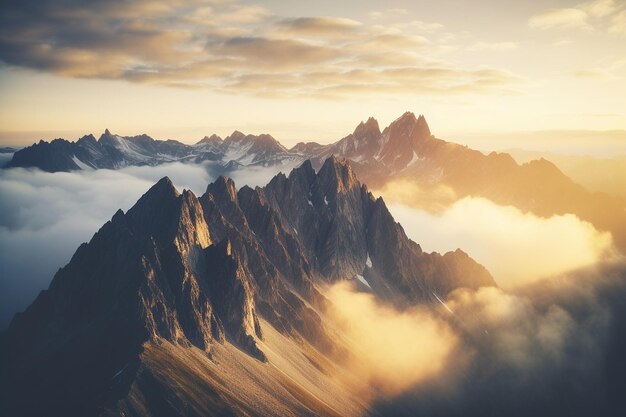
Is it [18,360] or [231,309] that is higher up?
[231,309]

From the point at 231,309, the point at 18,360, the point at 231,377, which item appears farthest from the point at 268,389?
the point at 18,360

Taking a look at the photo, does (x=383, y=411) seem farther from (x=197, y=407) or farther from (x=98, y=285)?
(x=98, y=285)

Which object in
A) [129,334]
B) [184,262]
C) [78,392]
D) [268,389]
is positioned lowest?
[268,389]

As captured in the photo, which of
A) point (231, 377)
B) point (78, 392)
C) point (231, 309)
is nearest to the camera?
point (78, 392)

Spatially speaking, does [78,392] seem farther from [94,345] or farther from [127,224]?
[127,224]

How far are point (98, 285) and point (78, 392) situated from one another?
42115 millimetres

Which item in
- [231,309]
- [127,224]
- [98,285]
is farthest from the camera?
[127,224]

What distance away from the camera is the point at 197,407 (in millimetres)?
120750

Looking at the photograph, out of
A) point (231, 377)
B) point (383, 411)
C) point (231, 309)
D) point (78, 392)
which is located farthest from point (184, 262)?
point (383, 411)

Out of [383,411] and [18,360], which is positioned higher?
[18,360]

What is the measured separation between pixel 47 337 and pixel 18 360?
9.58 metres

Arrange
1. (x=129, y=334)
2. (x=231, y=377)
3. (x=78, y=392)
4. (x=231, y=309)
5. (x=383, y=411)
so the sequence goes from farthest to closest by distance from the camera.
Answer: (x=383, y=411) → (x=231, y=309) → (x=231, y=377) → (x=129, y=334) → (x=78, y=392)

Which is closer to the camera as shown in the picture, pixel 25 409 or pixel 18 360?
pixel 25 409

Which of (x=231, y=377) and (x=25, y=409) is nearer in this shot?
(x=25, y=409)
